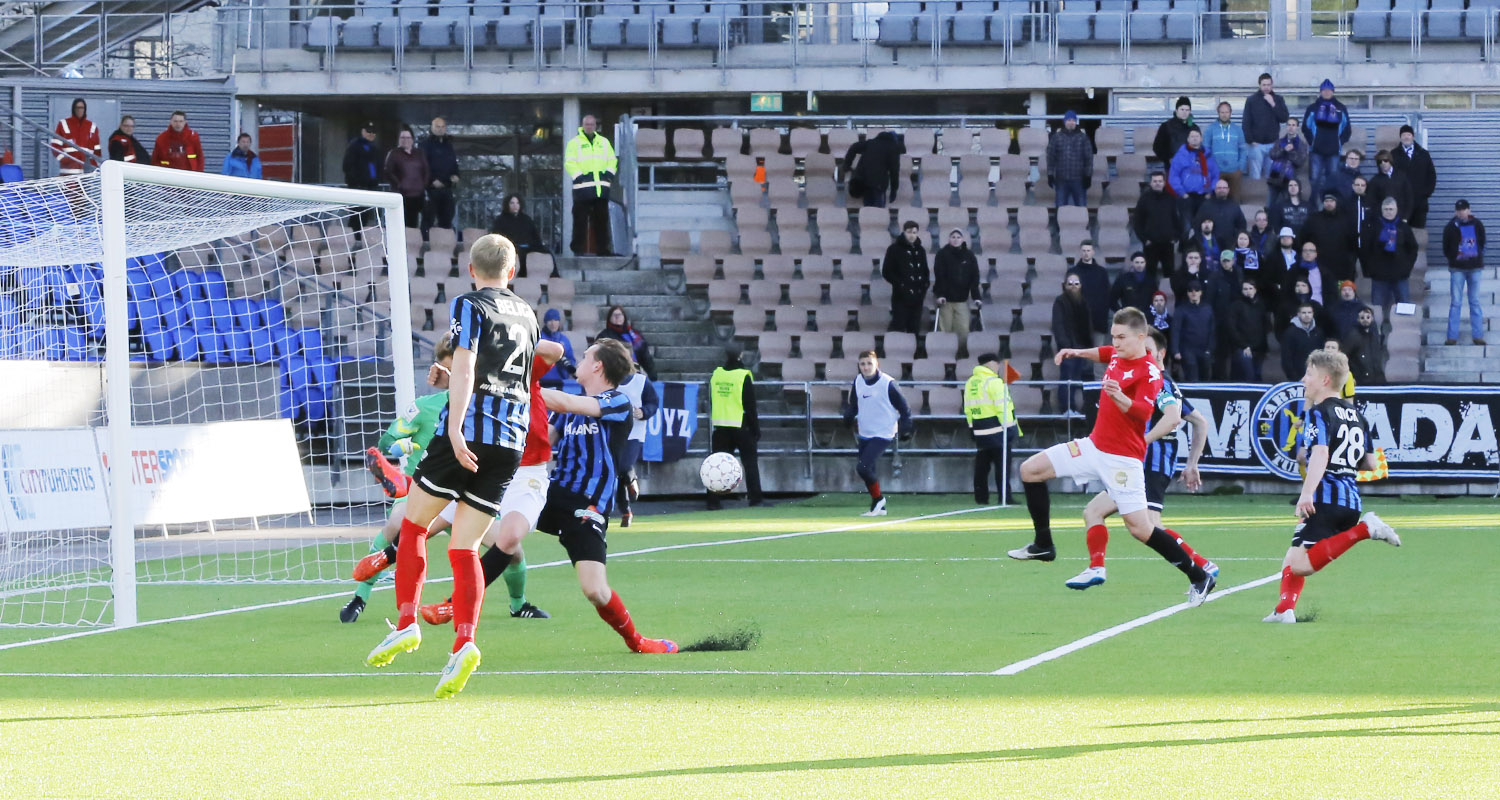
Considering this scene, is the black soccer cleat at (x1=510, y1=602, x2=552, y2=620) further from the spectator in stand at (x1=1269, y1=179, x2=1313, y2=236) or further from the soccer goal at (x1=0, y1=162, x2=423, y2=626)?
the spectator in stand at (x1=1269, y1=179, x2=1313, y2=236)

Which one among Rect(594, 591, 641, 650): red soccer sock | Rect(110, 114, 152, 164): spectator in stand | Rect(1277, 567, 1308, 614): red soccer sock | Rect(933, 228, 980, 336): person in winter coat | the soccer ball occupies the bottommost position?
the soccer ball

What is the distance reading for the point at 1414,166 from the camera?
941 inches

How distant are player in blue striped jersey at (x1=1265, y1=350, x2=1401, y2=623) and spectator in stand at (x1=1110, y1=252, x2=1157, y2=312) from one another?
1275cm

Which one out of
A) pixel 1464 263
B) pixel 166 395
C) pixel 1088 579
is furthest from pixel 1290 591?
pixel 1464 263

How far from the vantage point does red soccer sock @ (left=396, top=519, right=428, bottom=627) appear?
742 cm

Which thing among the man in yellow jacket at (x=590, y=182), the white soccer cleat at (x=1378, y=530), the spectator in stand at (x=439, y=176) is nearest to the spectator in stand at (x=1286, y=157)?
the man in yellow jacket at (x=590, y=182)

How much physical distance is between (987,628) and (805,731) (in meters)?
3.43

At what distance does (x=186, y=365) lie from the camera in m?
18.6

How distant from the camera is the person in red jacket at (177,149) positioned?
79.0ft

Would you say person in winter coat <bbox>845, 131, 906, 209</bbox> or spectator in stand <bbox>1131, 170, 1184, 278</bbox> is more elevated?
person in winter coat <bbox>845, 131, 906, 209</bbox>

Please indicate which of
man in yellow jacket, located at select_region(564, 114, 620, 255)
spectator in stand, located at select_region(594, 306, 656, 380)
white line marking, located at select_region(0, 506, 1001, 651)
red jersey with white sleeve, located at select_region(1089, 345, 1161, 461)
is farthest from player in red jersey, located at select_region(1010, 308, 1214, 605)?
man in yellow jacket, located at select_region(564, 114, 620, 255)

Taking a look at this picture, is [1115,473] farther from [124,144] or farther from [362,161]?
[124,144]

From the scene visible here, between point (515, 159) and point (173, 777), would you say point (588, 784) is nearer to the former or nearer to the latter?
point (173, 777)

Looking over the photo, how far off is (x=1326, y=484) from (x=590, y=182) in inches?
680
